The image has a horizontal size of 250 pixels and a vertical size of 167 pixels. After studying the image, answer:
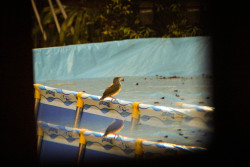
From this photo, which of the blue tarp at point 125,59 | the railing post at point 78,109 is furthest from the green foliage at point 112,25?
the railing post at point 78,109

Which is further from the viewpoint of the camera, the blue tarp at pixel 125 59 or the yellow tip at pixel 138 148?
the blue tarp at pixel 125 59

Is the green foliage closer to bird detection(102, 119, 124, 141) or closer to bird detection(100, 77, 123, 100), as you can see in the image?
bird detection(100, 77, 123, 100)

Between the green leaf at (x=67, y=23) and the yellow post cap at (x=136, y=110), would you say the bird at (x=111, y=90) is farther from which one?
the green leaf at (x=67, y=23)

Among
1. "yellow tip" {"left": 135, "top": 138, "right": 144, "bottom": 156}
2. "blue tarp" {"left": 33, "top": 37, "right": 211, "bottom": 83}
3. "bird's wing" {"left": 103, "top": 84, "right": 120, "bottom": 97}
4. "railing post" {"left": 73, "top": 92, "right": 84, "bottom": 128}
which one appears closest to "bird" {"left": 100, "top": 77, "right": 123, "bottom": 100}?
"bird's wing" {"left": 103, "top": 84, "right": 120, "bottom": 97}

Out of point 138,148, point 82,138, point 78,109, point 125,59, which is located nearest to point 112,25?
point 125,59

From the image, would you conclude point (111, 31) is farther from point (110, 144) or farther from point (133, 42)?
point (110, 144)

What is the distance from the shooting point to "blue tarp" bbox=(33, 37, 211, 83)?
5.17 metres

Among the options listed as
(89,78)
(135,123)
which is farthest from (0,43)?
(89,78)

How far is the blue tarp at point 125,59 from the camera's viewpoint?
517 cm

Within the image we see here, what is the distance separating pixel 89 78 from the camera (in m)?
5.22

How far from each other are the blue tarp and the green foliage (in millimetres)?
242

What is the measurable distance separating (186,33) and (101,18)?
1.44 m

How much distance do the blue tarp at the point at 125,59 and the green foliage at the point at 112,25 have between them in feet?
0.79

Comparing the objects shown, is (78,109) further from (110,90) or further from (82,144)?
(82,144)
